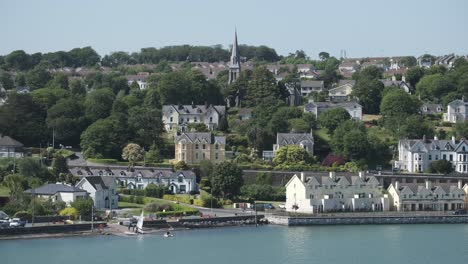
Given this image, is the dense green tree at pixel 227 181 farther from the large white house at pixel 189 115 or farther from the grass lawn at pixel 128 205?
the large white house at pixel 189 115

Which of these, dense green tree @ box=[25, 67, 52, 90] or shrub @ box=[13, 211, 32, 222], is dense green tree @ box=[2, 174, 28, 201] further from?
dense green tree @ box=[25, 67, 52, 90]

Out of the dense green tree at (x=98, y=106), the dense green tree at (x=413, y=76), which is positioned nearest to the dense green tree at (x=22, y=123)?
the dense green tree at (x=98, y=106)

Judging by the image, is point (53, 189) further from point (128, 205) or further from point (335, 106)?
point (335, 106)

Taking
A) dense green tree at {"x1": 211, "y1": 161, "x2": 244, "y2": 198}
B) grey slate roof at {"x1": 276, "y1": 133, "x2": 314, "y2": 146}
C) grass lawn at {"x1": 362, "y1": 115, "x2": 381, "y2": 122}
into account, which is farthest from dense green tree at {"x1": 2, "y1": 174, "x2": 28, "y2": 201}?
grass lawn at {"x1": 362, "y1": 115, "x2": 381, "y2": 122}

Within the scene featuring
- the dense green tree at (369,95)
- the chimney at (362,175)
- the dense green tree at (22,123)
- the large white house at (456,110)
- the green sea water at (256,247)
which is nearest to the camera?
the green sea water at (256,247)

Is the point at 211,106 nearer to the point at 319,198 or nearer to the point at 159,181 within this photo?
the point at 159,181
